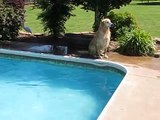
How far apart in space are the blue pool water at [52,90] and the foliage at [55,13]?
6.84 ft

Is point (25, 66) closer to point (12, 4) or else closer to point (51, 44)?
point (51, 44)


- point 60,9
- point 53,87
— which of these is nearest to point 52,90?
point 53,87

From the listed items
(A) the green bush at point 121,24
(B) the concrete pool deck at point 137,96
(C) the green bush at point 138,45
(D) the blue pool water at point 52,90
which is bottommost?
(D) the blue pool water at point 52,90

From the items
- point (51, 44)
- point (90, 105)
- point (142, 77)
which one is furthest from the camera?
point (51, 44)

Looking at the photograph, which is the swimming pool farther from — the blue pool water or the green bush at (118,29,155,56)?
the green bush at (118,29,155,56)

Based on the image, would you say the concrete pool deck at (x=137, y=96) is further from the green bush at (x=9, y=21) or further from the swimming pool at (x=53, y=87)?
the green bush at (x=9, y=21)

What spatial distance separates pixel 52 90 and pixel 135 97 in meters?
2.75

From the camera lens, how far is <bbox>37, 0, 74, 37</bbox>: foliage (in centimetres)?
1246

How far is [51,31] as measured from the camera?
1302 centimetres

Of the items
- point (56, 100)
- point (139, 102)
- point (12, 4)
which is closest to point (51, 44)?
point (12, 4)

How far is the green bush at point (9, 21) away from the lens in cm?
1234

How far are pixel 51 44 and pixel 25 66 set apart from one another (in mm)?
1538

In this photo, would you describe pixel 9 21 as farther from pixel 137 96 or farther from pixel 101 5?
pixel 137 96

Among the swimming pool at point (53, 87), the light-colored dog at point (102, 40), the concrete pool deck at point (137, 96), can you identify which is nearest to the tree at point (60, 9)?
the light-colored dog at point (102, 40)
